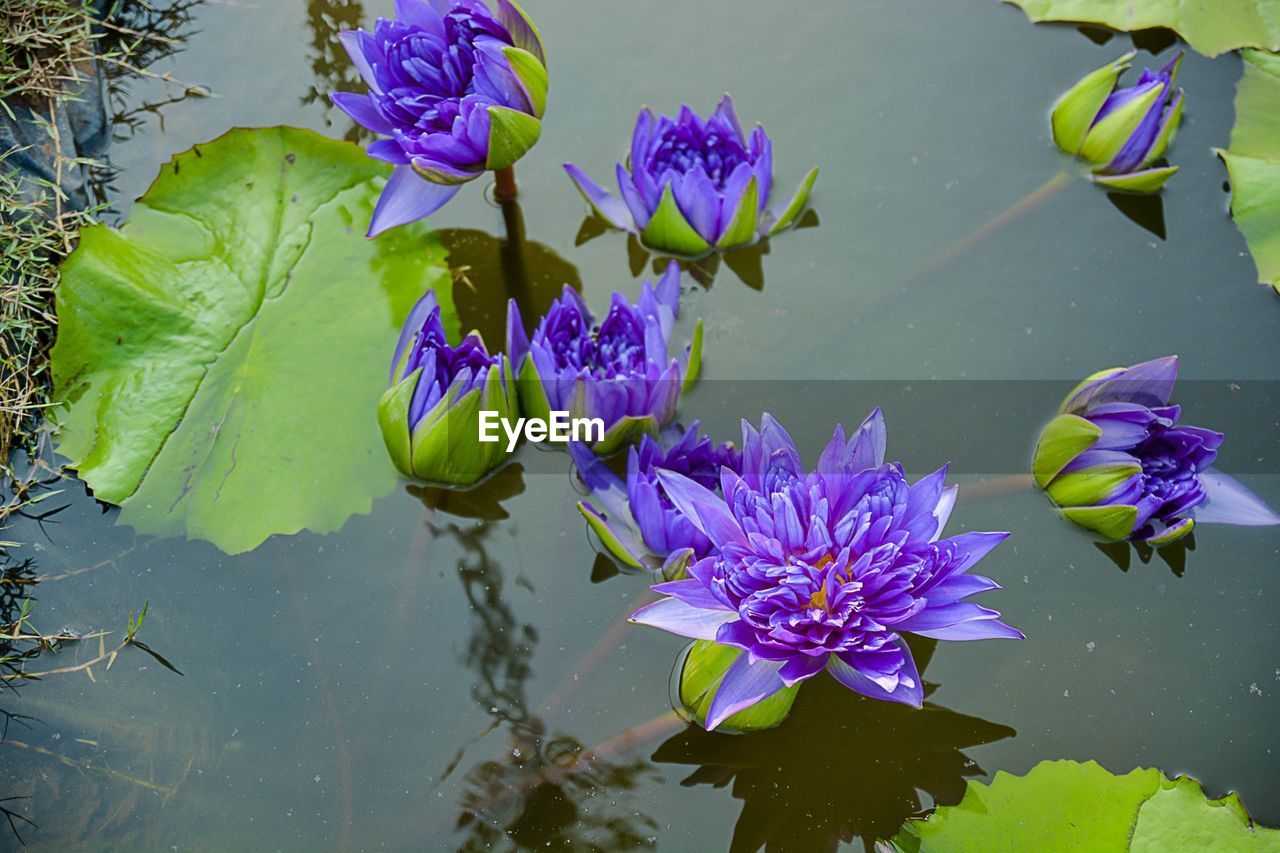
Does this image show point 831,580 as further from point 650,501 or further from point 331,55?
point 331,55

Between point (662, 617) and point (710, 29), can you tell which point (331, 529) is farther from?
point (710, 29)

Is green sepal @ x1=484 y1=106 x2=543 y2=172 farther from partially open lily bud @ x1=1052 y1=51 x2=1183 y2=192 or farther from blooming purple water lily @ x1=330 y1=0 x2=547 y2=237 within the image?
partially open lily bud @ x1=1052 y1=51 x2=1183 y2=192

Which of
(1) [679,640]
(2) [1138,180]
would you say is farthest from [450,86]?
(2) [1138,180]

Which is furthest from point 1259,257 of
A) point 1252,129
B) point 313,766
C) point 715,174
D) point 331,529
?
point 313,766

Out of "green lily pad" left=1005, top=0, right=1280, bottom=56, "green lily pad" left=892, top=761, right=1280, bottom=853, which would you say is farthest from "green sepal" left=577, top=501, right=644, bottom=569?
"green lily pad" left=1005, top=0, right=1280, bottom=56

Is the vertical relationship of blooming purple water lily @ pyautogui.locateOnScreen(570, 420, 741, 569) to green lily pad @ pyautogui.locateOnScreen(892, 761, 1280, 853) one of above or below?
above
